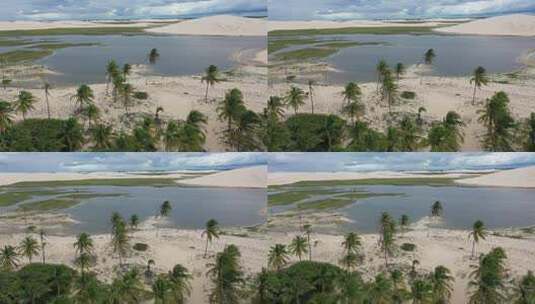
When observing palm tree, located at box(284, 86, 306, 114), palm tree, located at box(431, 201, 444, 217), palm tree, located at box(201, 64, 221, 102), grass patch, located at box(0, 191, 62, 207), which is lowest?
palm tree, located at box(431, 201, 444, 217)

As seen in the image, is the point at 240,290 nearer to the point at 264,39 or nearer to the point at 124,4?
the point at 264,39

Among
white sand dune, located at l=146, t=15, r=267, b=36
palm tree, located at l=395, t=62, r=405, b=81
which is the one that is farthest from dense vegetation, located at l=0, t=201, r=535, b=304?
white sand dune, located at l=146, t=15, r=267, b=36

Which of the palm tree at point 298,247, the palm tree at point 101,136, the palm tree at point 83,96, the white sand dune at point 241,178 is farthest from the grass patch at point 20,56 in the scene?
the palm tree at point 298,247

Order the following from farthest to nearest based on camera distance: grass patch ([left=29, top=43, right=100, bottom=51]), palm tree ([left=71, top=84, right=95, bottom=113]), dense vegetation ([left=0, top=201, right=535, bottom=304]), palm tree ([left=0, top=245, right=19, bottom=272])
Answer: grass patch ([left=29, top=43, right=100, bottom=51]), palm tree ([left=71, top=84, right=95, bottom=113]), palm tree ([left=0, top=245, right=19, bottom=272]), dense vegetation ([left=0, top=201, right=535, bottom=304])

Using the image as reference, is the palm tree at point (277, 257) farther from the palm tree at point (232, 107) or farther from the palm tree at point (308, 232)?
the palm tree at point (232, 107)

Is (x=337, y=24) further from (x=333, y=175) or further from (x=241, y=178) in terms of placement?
(x=241, y=178)

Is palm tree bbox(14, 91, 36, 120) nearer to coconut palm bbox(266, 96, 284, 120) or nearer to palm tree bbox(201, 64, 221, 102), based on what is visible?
palm tree bbox(201, 64, 221, 102)

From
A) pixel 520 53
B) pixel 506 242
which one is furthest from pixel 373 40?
pixel 506 242
